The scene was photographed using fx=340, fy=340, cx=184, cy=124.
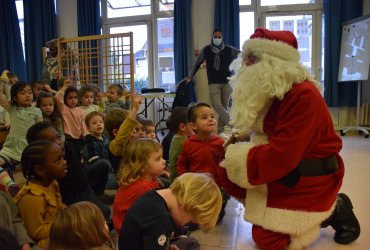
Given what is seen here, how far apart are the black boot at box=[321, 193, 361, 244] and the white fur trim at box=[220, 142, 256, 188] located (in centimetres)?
49

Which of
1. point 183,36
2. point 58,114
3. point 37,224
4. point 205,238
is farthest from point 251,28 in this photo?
point 37,224

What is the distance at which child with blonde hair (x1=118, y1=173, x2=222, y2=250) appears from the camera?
40.8 inches

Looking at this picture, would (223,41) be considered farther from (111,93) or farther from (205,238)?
(205,238)

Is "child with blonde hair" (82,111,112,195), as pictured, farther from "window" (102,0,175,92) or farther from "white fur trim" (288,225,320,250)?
"window" (102,0,175,92)

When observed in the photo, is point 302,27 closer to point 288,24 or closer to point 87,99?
point 288,24

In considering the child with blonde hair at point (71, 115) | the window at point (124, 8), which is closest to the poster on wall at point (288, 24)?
the window at point (124, 8)

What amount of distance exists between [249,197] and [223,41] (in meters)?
4.47

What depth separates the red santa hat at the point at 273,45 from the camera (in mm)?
1437

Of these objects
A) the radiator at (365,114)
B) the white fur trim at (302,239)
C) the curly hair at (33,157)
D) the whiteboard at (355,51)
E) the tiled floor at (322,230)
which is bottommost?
the tiled floor at (322,230)

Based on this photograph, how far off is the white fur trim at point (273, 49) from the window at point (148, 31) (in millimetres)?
4788

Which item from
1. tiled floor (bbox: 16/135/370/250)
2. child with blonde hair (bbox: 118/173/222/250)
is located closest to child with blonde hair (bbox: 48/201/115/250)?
child with blonde hair (bbox: 118/173/222/250)

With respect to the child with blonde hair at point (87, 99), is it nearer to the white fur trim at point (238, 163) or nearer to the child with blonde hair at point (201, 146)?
the child with blonde hair at point (201, 146)

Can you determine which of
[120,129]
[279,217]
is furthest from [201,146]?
[279,217]

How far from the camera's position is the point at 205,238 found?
5.68ft
